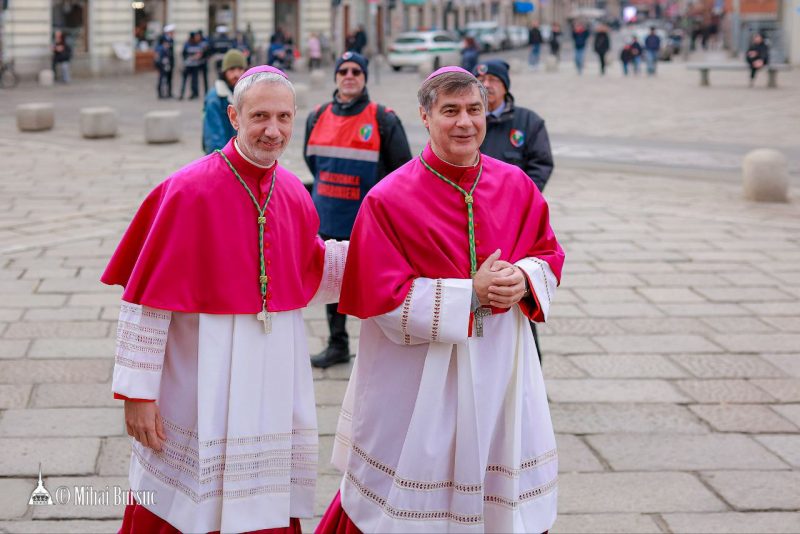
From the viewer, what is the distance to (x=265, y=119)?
3.21m

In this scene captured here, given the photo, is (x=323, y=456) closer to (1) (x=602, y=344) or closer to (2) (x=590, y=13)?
(1) (x=602, y=344)

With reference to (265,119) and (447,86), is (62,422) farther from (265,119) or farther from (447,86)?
(447,86)

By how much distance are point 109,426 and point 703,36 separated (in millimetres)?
52392

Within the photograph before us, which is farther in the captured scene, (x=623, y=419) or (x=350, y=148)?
(x=350, y=148)

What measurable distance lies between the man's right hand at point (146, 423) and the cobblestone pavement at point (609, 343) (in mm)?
1123

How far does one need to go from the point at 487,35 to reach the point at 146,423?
50.6 meters

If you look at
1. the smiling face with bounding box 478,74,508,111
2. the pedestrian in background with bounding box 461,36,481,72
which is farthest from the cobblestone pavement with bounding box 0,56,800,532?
the pedestrian in background with bounding box 461,36,481,72

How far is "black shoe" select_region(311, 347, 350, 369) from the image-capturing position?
250 inches

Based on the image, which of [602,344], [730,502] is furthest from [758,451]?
[602,344]

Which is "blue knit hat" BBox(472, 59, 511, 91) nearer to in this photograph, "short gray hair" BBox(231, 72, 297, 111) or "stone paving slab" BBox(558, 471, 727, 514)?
"stone paving slab" BBox(558, 471, 727, 514)

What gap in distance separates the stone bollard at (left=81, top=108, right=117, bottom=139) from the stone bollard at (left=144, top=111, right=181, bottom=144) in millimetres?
978

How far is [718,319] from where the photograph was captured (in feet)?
24.7

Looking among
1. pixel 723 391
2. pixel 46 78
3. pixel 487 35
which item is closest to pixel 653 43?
pixel 46 78

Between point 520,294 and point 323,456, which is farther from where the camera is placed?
point 323,456
